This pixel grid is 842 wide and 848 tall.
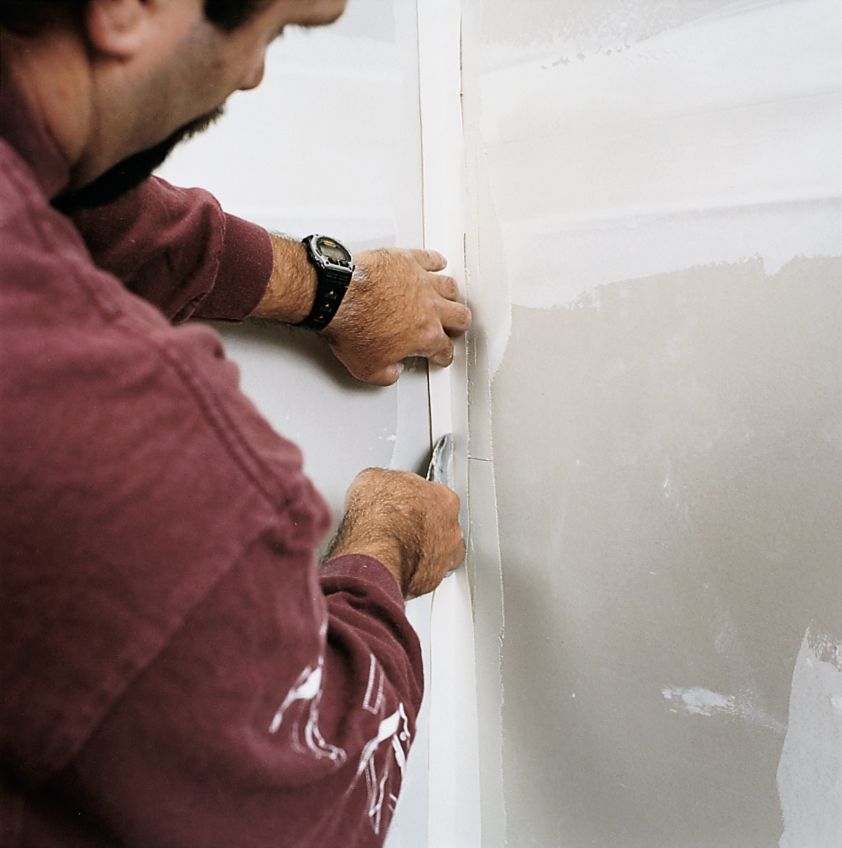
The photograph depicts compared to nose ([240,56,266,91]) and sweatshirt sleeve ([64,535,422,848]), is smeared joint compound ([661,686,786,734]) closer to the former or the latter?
sweatshirt sleeve ([64,535,422,848])

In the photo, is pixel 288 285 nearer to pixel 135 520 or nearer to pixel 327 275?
pixel 327 275

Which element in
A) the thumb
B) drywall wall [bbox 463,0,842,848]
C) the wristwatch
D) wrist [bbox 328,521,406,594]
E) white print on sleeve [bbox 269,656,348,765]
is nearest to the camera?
white print on sleeve [bbox 269,656,348,765]

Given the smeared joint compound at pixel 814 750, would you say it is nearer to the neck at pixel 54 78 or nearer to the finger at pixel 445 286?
the finger at pixel 445 286

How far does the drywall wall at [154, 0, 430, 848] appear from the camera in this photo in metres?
1.06

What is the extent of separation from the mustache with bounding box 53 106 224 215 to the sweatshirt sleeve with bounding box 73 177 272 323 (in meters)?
0.20

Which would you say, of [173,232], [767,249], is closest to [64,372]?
[173,232]

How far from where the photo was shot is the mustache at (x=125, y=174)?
22.0 inches

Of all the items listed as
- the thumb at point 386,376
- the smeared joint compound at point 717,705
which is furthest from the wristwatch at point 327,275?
the smeared joint compound at point 717,705

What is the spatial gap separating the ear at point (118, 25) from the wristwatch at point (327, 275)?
1.82 feet

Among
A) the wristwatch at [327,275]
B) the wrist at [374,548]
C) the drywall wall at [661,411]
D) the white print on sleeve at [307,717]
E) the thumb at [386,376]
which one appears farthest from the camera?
the thumb at [386,376]

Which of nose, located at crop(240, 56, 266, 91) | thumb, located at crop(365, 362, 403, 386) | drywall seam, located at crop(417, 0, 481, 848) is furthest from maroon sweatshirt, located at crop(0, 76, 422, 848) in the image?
drywall seam, located at crop(417, 0, 481, 848)

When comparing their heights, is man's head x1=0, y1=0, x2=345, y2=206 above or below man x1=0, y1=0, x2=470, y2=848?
above

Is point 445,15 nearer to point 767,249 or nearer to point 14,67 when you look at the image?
point 767,249

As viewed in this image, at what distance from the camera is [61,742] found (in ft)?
1.41
